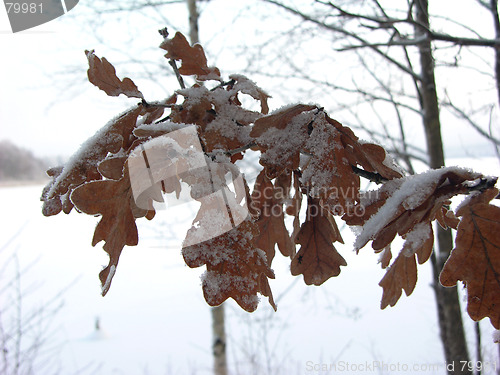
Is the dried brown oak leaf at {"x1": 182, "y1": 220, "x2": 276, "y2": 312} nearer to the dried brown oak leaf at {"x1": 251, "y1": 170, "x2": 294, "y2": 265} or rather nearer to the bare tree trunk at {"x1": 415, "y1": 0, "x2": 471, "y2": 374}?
the dried brown oak leaf at {"x1": 251, "y1": 170, "x2": 294, "y2": 265}

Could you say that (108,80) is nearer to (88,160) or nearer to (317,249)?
(88,160)

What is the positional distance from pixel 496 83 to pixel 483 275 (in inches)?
85.9

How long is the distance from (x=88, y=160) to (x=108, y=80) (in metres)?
0.11

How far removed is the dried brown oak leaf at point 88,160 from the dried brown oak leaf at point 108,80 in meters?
0.03

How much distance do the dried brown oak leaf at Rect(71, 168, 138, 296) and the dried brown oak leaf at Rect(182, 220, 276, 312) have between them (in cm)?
8

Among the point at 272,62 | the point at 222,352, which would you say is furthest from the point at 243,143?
the point at 222,352

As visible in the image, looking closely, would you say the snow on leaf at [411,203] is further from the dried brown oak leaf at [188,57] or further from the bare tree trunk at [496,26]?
the bare tree trunk at [496,26]

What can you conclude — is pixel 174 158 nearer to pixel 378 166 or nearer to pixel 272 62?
pixel 378 166

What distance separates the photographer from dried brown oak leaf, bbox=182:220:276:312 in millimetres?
347

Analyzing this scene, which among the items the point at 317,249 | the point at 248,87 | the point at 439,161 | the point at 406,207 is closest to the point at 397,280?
the point at 317,249

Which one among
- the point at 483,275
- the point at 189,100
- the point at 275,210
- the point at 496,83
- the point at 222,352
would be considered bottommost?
the point at 222,352

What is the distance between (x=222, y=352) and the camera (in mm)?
3678

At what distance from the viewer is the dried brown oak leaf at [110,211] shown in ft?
1.14

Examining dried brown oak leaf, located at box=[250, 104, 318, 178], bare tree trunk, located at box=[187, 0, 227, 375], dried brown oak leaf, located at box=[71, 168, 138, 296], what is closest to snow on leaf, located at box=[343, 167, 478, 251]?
dried brown oak leaf, located at box=[250, 104, 318, 178]
